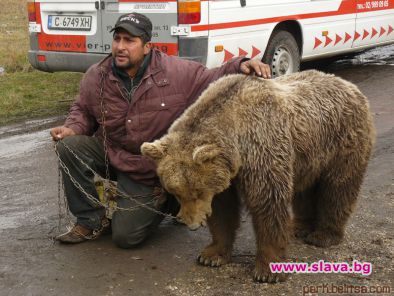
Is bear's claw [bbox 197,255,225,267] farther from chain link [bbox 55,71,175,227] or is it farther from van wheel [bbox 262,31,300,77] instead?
van wheel [bbox 262,31,300,77]

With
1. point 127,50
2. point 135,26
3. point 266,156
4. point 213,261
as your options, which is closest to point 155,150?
point 266,156

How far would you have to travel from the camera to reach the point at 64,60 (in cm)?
917

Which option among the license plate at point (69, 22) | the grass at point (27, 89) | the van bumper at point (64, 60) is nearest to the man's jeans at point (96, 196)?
the van bumper at point (64, 60)

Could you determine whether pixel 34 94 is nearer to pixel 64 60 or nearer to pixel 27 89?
pixel 27 89

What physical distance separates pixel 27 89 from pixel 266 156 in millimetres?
7371

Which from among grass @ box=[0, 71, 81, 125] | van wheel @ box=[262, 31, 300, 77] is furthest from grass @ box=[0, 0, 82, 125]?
van wheel @ box=[262, 31, 300, 77]

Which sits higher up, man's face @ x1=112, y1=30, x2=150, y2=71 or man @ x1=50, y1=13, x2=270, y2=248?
man's face @ x1=112, y1=30, x2=150, y2=71

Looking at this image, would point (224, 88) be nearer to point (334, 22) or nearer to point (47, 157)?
point (47, 157)

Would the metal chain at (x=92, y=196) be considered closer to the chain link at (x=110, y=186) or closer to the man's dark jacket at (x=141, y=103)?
the chain link at (x=110, y=186)

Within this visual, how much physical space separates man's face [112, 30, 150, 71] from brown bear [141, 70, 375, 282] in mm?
776

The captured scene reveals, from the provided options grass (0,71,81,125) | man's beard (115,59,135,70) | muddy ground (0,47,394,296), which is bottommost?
muddy ground (0,47,394,296)

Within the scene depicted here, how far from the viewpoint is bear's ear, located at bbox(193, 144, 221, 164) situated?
13.5 ft

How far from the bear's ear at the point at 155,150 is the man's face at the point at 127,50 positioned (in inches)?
40.8

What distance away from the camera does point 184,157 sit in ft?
13.9
